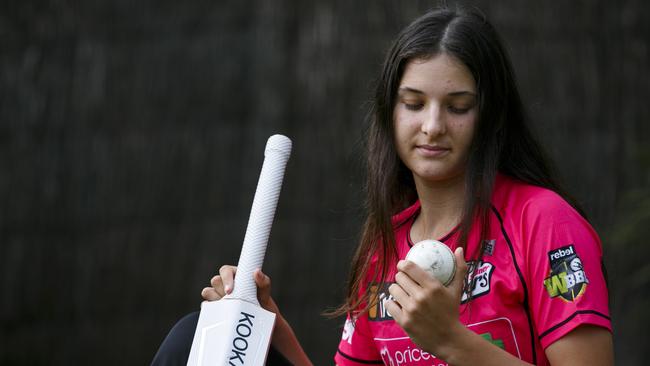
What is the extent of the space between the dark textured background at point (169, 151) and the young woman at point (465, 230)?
168 centimetres

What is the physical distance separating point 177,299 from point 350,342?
199cm

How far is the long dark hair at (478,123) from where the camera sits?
2395 millimetres

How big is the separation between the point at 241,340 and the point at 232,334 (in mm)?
29

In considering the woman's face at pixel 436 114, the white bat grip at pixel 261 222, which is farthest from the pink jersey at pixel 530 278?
the white bat grip at pixel 261 222

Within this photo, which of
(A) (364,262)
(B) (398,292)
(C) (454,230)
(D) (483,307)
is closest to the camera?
(B) (398,292)

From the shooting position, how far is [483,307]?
2.33 m

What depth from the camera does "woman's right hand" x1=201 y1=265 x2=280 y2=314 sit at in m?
2.58

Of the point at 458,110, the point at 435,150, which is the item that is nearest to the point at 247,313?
the point at 435,150

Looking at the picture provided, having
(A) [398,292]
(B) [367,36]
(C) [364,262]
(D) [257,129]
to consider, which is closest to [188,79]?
(D) [257,129]

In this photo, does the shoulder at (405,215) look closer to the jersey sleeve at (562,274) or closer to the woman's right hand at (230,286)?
the woman's right hand at (230,286)

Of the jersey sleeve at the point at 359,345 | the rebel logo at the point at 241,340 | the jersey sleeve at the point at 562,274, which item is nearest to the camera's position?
the jersey sleeve at the point at 562,274

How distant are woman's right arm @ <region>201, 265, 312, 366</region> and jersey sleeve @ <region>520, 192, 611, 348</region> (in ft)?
2.25

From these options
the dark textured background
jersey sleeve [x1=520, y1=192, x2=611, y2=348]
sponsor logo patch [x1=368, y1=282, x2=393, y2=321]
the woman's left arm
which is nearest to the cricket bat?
sponsor logo patch [x1=368, y1=282, x2=393, y2=321]

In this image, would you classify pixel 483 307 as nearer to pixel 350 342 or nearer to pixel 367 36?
pixel 350 342
